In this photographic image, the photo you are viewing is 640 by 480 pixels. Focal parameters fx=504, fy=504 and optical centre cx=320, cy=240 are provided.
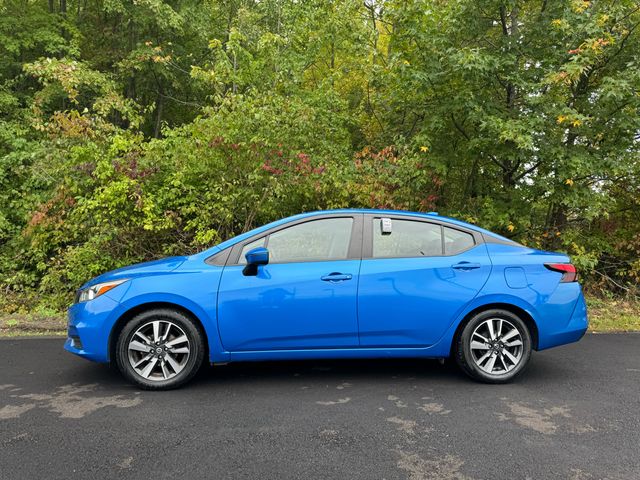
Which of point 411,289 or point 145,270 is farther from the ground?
point 145,270

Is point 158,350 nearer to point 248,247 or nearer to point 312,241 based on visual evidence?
point 248,247

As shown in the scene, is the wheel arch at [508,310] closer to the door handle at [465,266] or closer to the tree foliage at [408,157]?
the door handle at [465,266]

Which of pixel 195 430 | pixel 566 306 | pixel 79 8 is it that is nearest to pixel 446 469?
pixel 195 430

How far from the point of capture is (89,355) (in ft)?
14.0

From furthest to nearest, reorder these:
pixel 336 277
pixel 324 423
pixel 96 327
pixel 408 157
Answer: pixel 408 157 → pixel 336 277 → pixel 96 327 → pixel 324 423

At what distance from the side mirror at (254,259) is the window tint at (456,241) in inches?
64.7

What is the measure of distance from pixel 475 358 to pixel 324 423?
1638mm

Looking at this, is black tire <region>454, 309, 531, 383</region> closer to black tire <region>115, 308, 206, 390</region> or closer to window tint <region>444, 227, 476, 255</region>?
window tint <region>444, 227, 476, 255</region>

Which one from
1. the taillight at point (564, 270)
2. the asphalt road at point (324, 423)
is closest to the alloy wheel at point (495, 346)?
the asphalt road at point (324, 423)

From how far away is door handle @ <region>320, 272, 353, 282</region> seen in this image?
4336 millimetres

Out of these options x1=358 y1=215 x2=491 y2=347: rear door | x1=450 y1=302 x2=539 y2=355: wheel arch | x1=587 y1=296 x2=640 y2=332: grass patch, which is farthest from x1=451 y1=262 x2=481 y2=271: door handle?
x1=587 y1=296 x2=640 y2=332: grass patch

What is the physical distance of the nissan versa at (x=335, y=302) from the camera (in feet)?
14.0

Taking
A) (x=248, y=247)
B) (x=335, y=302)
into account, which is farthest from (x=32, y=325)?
(x=335, y=302)

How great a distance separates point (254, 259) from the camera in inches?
168
